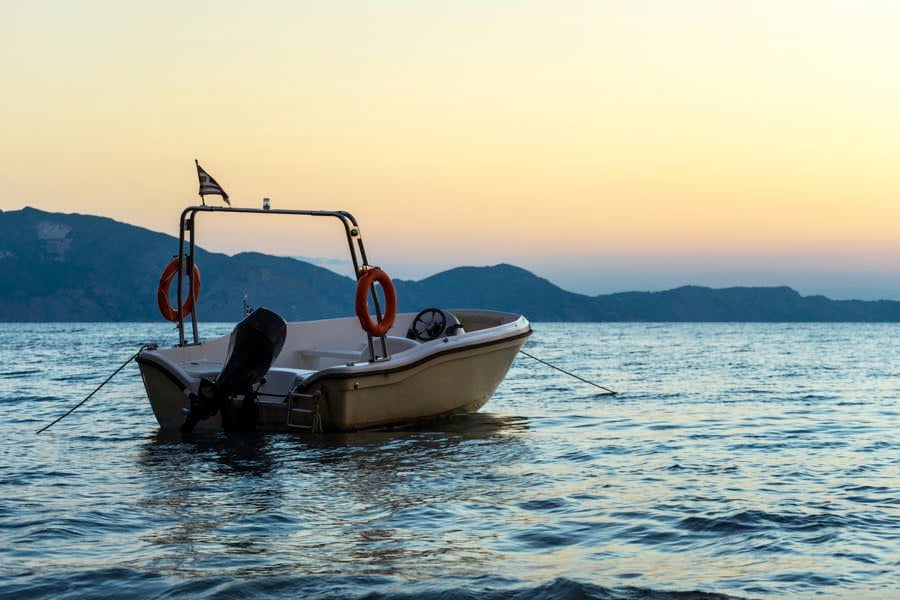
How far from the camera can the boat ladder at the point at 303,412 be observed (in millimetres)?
11969

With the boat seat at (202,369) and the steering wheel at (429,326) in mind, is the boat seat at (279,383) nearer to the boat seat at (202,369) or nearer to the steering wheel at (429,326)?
the boat seat at (202,369)

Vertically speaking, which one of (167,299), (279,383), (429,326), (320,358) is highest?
(167,299)

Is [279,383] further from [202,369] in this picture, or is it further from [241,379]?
[202,369]

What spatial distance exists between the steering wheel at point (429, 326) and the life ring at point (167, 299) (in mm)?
3415

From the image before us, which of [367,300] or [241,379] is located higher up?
[367,300]

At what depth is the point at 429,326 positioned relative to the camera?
15.5m

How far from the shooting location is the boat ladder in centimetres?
1197

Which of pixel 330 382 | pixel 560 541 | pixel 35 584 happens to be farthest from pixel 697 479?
pixel 35 584

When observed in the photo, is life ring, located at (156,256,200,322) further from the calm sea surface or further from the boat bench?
the boat bench

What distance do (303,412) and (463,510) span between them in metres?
4.65

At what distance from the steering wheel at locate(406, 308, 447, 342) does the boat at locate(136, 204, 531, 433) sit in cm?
114

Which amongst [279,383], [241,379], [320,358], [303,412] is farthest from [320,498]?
[320,358]

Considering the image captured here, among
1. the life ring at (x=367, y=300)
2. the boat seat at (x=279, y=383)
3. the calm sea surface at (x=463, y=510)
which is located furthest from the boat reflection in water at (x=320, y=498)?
the life ring at (x=367, y=300)

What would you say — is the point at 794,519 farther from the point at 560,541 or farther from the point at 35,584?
the point at 35,584
